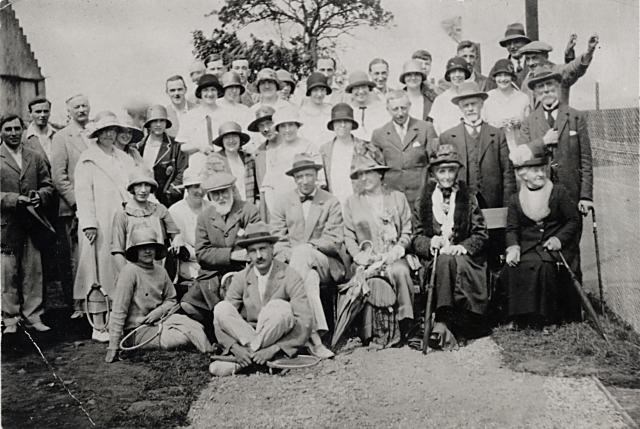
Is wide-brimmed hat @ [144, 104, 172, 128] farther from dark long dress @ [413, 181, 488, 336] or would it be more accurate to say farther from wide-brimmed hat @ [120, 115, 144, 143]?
dark long dress @ [413, 181, 488, 336]

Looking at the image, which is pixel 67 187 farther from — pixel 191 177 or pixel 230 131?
pixel 230 131

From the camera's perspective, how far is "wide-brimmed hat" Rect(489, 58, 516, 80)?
273 inches

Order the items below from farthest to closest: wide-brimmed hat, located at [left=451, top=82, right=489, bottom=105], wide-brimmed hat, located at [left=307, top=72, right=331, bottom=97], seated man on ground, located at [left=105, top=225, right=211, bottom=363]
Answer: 1. wide-brimmed hat, located at [left=307, top=72, right=331, bottom=97]
2. wide-brimmed hat, located at [left=451, top=82, right=489, bottom=105]
3. seated man on ground, located at [left=105, top=225, right=211, bottom=363]

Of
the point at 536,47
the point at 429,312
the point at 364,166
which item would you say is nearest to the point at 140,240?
the point at 364,166

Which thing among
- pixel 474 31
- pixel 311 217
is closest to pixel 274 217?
pixel 311 217

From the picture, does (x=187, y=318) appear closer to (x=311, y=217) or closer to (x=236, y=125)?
(x=311, y=217)

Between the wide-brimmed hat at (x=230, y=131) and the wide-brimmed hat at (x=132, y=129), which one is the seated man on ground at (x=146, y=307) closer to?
the wide-brimmed hat at (x=132, y=129)

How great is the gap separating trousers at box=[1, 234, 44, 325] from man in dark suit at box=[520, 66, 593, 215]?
4.84 m

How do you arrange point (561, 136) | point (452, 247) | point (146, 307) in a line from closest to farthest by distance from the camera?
point (146, 307)
point (452, 247)
point (561, 136)

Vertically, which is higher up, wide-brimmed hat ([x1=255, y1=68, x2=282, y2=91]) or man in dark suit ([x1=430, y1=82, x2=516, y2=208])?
wide-brimmed hat ([x1=255, y1=68, x2=282, y2=91])

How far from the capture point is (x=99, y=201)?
21.5ft

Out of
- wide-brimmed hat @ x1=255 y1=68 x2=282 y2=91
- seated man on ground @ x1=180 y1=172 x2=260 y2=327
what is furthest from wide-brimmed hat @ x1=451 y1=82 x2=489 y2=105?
seated man on ground @ x1=180 y1=172 x2=260 y2=327

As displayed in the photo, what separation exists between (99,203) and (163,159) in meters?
0.85

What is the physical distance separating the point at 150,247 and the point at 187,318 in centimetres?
71
